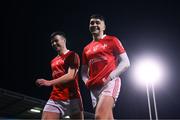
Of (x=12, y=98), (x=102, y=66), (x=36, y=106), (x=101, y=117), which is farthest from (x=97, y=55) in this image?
(x=36, y=106)

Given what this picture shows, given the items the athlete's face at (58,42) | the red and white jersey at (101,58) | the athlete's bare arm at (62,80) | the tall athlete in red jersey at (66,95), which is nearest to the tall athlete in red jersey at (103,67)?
the red and white jersey at (101,58)

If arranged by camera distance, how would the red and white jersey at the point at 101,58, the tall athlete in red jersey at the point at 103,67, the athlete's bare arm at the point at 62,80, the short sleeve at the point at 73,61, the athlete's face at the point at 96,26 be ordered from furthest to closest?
the short sleeve at the point at 73,61, the athlete's face at the point at 96,26, the athlete's bare arm at the point at 62,80, the red and white jersey at the point at 101,58, the tall athlete in red jersey at the point at 103,67

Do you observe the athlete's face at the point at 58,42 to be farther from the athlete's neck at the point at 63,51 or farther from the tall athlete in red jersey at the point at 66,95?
the tall athlete in red jersey at the point at 66,95

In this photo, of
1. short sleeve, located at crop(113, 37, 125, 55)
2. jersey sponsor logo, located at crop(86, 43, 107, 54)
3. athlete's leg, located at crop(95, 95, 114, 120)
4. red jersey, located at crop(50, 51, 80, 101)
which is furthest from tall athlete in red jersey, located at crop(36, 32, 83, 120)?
athlete's leg, located at crop(95, 95, 114, 120)

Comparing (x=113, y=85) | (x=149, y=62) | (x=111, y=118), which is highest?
(x=149, y=62)

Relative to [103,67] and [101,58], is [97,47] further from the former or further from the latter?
[103,67]

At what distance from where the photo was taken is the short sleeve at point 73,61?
5102mm

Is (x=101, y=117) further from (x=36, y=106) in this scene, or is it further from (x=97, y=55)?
(x=36, y=106)

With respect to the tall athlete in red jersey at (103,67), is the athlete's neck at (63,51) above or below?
above

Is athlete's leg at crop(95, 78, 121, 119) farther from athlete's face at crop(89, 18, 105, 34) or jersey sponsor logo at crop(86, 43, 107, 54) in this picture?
athlete's face at crop(89, 18, 105, 34)

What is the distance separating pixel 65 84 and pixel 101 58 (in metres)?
1.12

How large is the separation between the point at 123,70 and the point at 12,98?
1300cm

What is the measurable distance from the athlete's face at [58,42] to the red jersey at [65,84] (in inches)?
8.1

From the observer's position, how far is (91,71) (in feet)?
14.6
